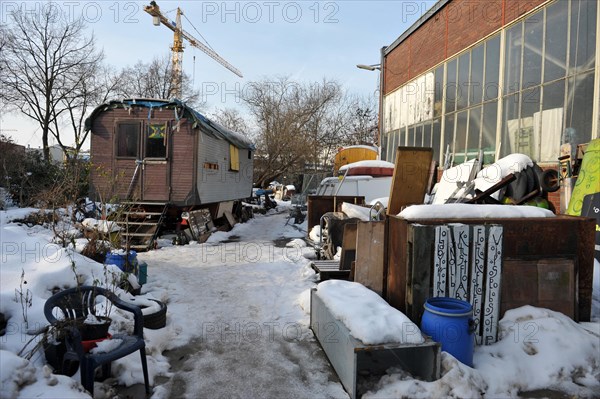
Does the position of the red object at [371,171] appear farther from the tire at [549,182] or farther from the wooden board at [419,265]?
the wooden board at [419,265]

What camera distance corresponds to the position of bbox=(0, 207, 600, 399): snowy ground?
126 inches

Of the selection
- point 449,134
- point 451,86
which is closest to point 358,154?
point 449,134

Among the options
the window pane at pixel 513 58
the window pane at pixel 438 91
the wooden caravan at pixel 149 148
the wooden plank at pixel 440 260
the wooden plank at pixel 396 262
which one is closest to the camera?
the wooden plank at pixel 440 260

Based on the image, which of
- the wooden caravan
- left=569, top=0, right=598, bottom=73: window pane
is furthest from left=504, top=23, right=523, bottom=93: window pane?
the wooden caravan

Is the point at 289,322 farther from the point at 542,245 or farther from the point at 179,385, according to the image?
the point at 542,245

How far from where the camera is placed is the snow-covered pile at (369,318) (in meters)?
3.32

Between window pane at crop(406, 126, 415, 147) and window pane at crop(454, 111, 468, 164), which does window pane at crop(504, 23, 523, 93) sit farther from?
window pane at crop(406, 126, 415, 147)

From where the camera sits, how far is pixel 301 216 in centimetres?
1573

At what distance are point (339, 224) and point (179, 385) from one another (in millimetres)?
4810

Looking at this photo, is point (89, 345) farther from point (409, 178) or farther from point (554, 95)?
point (554, 95)

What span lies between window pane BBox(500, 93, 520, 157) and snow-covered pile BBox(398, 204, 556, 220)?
665cm

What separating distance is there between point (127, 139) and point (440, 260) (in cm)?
918

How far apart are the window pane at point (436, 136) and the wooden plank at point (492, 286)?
36.0 ft

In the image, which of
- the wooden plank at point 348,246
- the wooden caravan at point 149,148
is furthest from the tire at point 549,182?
the wooden caravan at point 149,148
